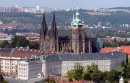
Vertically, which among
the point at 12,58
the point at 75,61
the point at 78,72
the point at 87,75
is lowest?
the point at 87,75

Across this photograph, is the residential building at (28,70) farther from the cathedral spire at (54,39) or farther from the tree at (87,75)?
the cathedral spire at (54,39)

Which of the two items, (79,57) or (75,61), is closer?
(75,61)

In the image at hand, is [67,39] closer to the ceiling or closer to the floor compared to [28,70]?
closer to the ceiling

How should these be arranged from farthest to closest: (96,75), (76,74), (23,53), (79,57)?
1. (79,57)
2. (23,53)
3. (76,74)
4. (96,75)

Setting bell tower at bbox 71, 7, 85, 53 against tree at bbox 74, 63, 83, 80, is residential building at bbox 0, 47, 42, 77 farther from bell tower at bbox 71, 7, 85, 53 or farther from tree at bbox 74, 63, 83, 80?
bell tower at bbox 71, 7, 85, 53

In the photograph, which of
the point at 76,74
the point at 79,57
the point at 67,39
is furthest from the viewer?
the point at 67,39

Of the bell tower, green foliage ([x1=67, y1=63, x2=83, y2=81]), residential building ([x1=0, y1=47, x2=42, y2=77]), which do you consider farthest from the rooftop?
the bell tower

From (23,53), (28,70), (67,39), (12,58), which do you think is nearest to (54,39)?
(67,39)

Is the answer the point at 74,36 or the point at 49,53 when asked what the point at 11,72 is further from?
the point at 74,36

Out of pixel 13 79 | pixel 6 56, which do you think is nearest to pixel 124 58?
pixel 6 56

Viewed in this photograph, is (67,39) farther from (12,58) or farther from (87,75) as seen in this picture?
(87,75)
